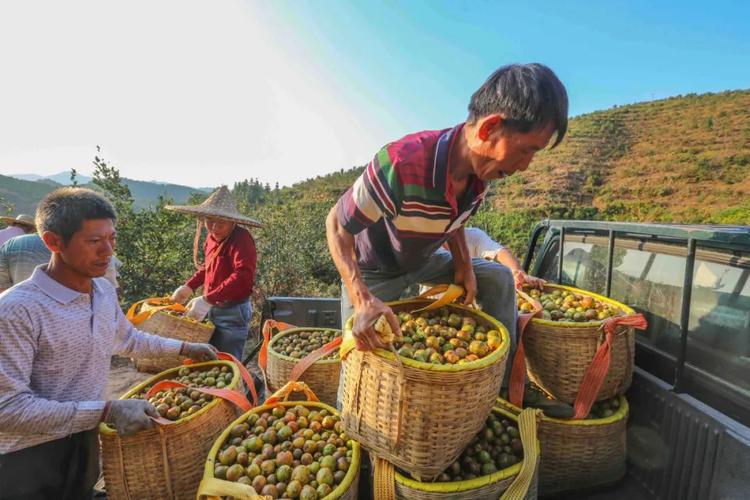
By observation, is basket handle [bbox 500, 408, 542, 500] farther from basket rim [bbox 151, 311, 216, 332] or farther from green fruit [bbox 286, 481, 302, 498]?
basket rim [bbox 151, 311, 216, 332]

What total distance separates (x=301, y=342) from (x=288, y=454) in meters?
1.49

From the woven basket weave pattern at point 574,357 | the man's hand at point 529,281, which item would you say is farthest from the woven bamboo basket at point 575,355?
the man's hand at point 529,281

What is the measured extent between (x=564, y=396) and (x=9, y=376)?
9.46 feet

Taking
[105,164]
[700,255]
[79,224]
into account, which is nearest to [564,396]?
[700,255]

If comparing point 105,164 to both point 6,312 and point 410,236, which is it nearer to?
point 6,312

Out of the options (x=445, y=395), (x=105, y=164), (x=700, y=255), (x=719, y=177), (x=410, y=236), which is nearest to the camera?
(x=445, y=395)

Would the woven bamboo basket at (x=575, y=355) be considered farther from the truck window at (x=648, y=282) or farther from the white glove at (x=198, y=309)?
the white glove at (x=198, y=309)

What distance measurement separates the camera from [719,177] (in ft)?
124

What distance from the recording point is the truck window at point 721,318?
202 cm

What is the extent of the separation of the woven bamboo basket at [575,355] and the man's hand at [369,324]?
1.21 metres

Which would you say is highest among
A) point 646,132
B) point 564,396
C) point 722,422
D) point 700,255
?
point 646,132

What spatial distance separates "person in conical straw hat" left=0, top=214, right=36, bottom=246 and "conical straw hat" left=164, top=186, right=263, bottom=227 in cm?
215

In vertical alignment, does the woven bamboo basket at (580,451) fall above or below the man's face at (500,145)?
below

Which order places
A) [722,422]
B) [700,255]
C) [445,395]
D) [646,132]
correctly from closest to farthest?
[445,395] < [722,422] < [700,255] < [646,132]
